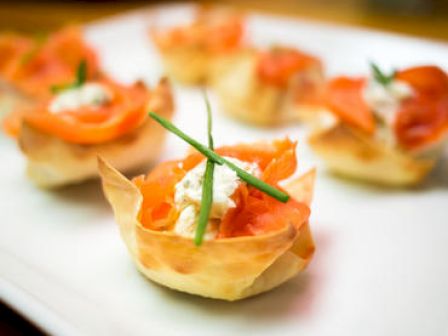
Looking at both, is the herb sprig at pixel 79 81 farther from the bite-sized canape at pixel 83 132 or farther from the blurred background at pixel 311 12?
the blurred background at pixel 311 12

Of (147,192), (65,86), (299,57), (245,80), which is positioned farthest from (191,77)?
(147,192)

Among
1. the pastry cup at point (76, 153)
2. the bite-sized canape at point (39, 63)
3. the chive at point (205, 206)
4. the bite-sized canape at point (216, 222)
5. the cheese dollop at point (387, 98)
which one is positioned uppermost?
the chive at point (205, 206)

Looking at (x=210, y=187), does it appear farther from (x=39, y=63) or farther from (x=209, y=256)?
(x=39, y=63)

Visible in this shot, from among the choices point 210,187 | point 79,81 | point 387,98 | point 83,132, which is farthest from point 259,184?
point 79,81

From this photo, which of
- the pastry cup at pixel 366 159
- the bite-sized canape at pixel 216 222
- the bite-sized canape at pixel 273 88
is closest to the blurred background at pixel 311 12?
the bite-sized canape at pixel 273 88

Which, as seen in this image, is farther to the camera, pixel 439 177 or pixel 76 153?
pixel 439 177

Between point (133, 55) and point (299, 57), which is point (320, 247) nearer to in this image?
point (299, 57)

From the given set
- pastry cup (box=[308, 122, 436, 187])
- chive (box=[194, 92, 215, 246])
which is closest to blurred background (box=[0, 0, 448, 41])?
pastry cup (box=[308, 122, 436, 187])
